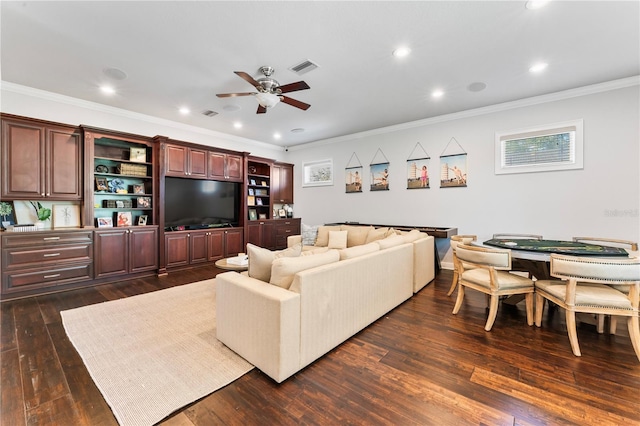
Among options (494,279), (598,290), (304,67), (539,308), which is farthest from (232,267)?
(598,290)

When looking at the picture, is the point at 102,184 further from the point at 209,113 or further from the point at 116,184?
the point at 209,113

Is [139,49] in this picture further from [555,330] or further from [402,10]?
[555,330]

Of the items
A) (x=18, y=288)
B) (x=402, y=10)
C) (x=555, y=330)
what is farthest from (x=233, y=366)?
(x=18, y=288)

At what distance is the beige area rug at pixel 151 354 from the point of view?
1710 mm

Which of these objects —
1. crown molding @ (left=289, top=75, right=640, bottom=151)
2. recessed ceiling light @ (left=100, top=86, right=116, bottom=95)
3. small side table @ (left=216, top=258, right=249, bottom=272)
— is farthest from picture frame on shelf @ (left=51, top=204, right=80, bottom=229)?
crown molding @ (left=289, top=75, right=640, bottom=151)

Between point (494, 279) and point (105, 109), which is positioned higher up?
point (105, 109)

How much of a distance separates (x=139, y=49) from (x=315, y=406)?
3829 mm

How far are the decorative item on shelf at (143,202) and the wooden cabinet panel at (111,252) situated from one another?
59 cm

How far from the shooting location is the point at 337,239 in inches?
200

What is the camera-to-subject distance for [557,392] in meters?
1.77

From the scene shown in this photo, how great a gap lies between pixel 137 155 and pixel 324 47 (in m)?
3.99

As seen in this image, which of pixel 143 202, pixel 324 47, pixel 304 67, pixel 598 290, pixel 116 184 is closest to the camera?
pixel 598 290

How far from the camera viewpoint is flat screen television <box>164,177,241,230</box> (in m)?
5.14

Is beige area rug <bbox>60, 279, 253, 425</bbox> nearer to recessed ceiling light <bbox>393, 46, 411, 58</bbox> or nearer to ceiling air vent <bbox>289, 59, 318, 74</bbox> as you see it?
ceiling air vent <bbox>289, 59, 318, 74</bbox>
